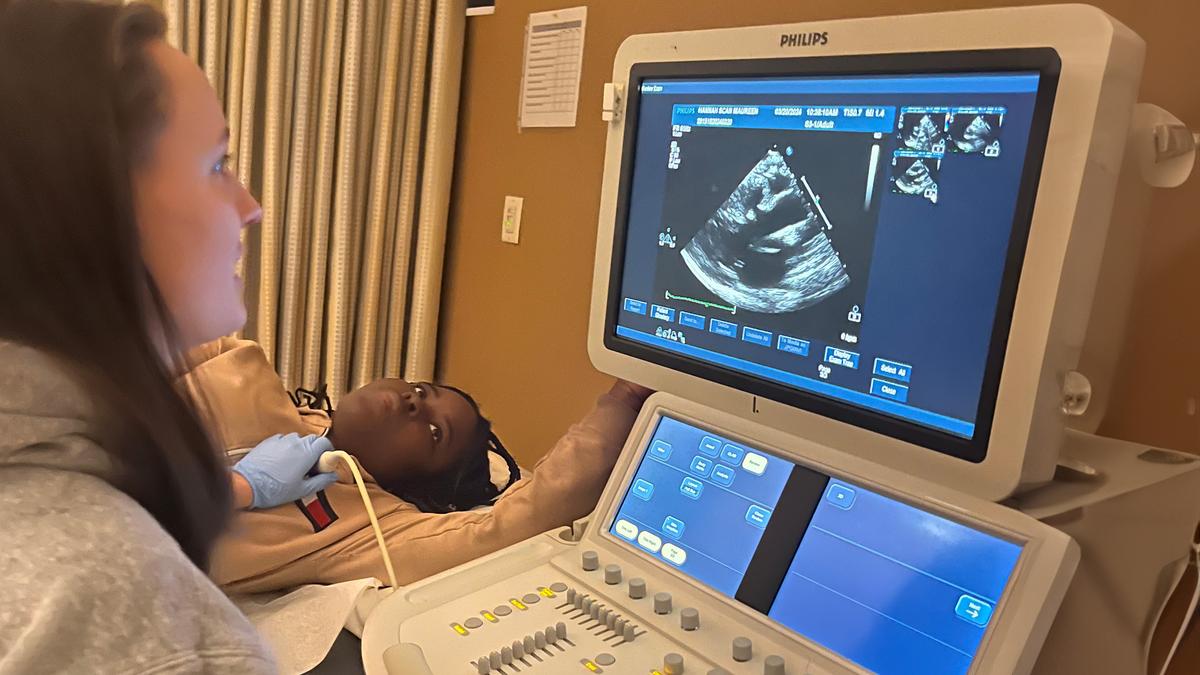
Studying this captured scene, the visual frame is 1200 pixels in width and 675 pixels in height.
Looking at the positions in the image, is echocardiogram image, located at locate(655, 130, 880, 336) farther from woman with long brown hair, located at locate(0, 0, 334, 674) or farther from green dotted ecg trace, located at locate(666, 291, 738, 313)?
woman with long brown hair, located at locate(0, 0, 334, 674)

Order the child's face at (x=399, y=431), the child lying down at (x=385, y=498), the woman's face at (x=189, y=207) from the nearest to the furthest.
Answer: the woman's face at (x=189, y=207)
the child lying down at (x=385, y=498)
the child's face at (x=399, y=431)

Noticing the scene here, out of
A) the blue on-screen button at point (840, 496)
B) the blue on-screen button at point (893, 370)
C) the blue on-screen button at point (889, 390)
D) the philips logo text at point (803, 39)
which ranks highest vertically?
the philips logo text at point (803, 39)

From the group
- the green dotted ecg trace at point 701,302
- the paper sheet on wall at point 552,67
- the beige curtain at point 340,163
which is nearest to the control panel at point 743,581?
the green dotted ecg trace at point 701,302

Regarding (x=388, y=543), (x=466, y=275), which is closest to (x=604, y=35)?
(x=466, y=275)

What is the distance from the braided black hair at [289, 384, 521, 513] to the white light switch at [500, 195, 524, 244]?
41 cm

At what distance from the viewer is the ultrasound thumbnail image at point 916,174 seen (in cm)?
80

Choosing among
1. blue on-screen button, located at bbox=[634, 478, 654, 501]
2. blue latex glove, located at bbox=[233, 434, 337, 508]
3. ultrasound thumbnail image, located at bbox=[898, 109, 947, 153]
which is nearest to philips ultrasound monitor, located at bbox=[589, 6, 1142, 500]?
ultrasound thumbnail image, located at bbox=[898, 109, 947, 153]

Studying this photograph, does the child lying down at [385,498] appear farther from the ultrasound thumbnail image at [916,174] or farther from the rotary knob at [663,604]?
the ultrasound thumbnail image at [916,174]

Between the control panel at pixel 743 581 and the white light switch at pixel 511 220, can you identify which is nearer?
the control panel at pixel 743 581

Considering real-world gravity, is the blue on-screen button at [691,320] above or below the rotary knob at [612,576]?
above

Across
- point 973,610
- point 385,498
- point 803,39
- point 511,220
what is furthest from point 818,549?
point 511,220

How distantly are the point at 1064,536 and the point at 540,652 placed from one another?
1.59 ft

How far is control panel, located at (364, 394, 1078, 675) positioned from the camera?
0.76 m

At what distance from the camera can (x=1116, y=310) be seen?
86cm
